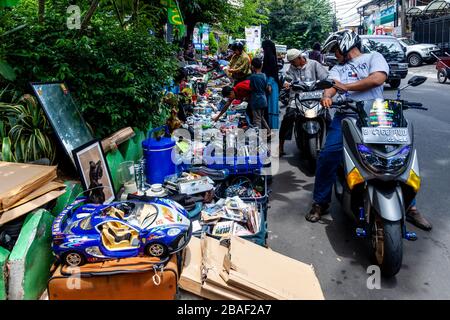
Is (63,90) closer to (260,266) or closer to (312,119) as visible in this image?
(260,266)

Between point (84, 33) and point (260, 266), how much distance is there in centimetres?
316

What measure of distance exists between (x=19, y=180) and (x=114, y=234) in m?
0.84

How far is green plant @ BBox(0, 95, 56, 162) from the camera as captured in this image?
344 centimetres

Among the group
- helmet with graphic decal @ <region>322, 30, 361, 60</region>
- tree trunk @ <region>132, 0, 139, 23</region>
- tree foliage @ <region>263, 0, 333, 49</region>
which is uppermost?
tree foliage @ <region>263, 0, 333, 49</region>

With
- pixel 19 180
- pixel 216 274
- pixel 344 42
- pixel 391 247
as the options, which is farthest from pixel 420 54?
pixel 19 180

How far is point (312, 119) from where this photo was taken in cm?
556

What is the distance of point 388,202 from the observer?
3.05m

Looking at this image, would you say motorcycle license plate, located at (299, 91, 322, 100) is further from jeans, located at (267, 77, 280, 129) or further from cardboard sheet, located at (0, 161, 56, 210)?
cardboard sheet, located at (0, 161, 56, 210)

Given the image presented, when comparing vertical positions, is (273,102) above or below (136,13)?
below

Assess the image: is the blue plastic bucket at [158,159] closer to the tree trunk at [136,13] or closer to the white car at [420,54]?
the tree trunk at [136,13]

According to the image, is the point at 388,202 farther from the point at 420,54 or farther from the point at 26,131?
the point at 420,54

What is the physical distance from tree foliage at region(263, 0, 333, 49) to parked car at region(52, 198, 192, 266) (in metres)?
36.5

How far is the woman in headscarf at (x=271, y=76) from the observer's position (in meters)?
7.21

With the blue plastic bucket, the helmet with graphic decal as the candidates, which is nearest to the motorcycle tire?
the helmet with graphic decal
